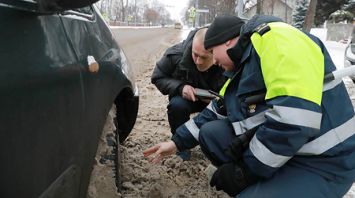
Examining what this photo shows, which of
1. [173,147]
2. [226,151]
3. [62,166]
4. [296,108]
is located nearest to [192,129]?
[173,147]

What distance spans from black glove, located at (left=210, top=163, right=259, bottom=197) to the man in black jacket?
1318 millimetres

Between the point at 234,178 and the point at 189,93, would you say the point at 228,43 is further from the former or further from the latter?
the point at 189,93

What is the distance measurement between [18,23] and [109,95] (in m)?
0.96

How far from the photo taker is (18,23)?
135 centimetres

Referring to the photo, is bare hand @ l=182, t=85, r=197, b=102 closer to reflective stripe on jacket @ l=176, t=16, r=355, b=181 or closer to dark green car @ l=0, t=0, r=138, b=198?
reflective stripe on jacket @ l=176, t=16, r=355, b=181

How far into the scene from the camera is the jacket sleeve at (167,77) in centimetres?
390

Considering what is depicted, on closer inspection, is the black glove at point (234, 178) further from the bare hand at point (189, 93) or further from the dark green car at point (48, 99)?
the bare hand at point (189, 93)

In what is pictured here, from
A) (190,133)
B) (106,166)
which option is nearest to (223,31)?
(190,133)

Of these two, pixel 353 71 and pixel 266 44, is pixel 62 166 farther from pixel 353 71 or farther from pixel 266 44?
pixel 353 71

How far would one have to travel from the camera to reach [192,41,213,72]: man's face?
347cm

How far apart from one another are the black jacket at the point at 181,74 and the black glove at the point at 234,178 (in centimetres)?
141

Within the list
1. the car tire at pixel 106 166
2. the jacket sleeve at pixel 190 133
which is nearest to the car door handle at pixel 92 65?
the car tire at pixel 106 166

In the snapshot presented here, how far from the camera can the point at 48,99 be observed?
149 centimetres

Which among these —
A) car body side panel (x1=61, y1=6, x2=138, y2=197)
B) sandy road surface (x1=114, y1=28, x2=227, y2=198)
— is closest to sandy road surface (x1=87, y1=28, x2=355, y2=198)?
sandy road surface (x1=114, y1=28, x2=227, y2=198)
